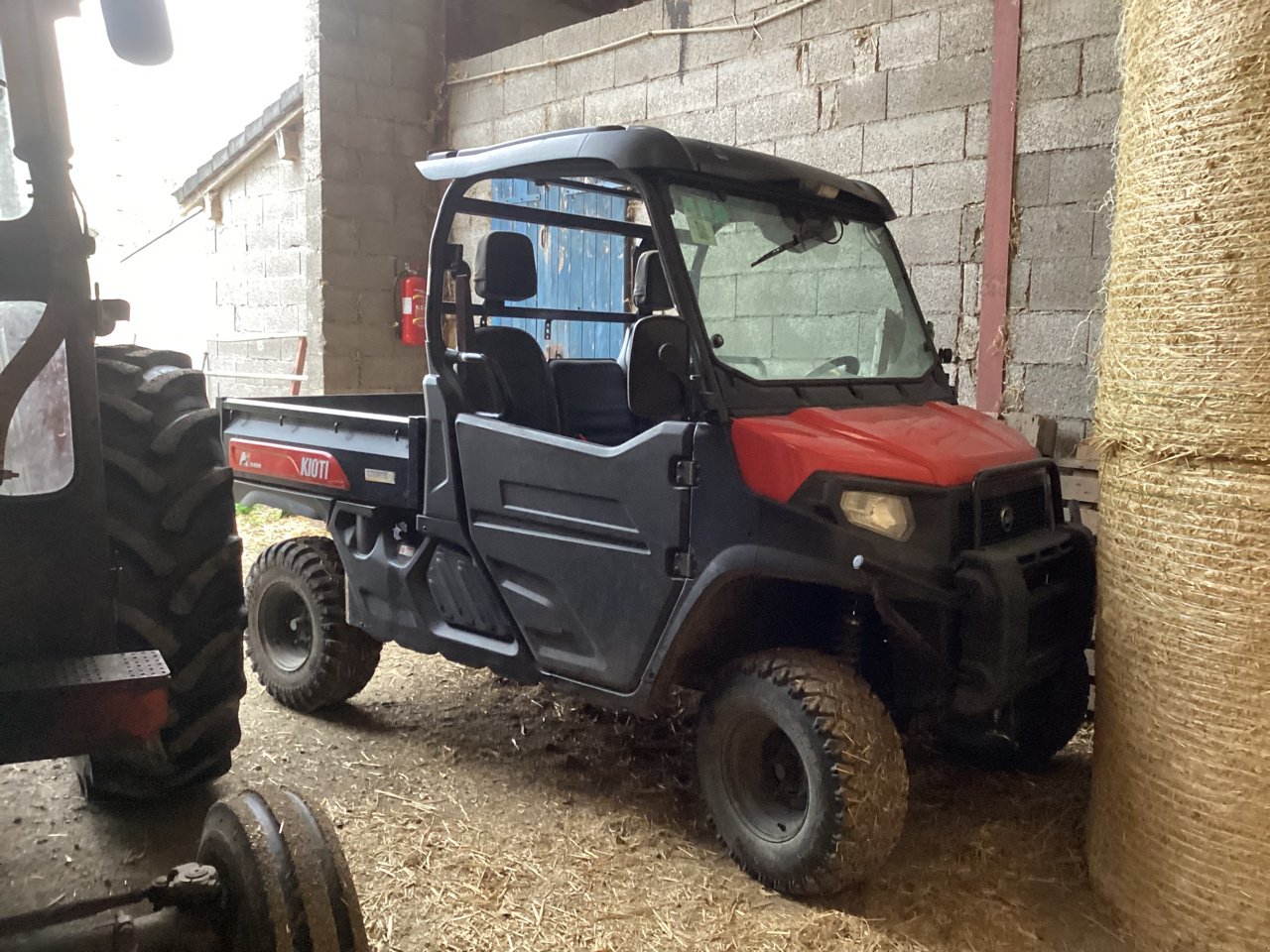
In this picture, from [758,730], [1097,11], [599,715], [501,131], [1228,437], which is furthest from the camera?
[501,131]

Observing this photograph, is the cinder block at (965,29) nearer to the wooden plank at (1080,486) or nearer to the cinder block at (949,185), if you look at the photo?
the cinder block at (949,185)

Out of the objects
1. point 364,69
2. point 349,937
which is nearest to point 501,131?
point 364,69

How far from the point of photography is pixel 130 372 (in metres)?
2.65

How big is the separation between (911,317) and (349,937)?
2593 millimetres

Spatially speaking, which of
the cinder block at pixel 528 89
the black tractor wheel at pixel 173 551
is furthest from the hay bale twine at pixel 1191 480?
the cinder block at pixel 528 89

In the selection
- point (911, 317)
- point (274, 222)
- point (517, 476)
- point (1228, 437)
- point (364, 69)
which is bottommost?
point (517, 476)

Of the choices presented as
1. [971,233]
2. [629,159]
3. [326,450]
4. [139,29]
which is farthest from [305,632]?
[971,233]

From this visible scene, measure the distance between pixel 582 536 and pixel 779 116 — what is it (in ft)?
10.8

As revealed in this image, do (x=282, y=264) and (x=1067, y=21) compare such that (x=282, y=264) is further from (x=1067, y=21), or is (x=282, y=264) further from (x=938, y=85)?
(x=1067, y=21)

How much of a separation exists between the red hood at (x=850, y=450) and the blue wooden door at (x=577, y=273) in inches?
137

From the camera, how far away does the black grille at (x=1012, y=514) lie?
2758 mm

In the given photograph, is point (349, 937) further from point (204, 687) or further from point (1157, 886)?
point (1157, 886)

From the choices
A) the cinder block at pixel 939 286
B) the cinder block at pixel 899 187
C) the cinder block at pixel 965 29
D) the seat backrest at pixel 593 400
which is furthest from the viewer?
the cinder block at pixel 899 187

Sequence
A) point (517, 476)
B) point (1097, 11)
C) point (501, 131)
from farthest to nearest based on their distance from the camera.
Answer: point (501, 131) < point (1097, 11) < point (517, 476)
